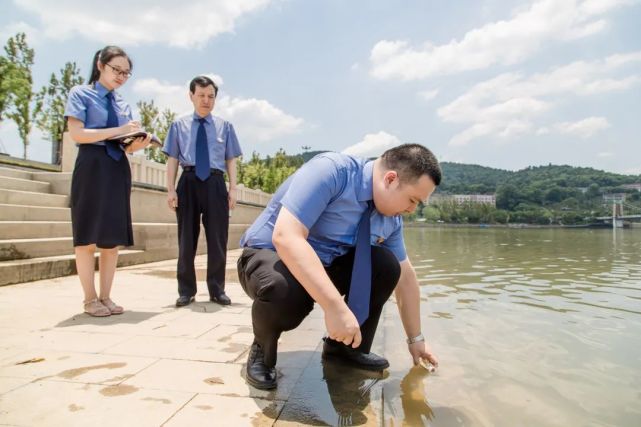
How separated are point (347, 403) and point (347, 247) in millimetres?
640

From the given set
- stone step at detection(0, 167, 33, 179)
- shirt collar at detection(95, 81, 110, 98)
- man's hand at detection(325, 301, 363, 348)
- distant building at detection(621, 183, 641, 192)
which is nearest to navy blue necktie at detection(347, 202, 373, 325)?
man's hand at detection(325, 301, 363, 348)

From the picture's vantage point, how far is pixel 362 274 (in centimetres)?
181

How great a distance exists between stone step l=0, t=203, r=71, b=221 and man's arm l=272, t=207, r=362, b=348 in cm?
468

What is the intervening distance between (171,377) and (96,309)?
4.43 ft

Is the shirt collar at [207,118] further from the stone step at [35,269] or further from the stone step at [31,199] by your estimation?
the stone step at [31,199]

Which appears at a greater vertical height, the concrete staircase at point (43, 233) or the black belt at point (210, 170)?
the black belt at point (210, 170)

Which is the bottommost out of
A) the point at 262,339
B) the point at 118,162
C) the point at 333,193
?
the point at 262,339

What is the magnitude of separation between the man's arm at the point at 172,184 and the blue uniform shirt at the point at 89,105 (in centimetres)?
63

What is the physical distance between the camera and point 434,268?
24.5 ft

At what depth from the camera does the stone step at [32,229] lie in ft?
15.0

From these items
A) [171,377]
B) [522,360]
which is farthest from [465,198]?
[171,377]

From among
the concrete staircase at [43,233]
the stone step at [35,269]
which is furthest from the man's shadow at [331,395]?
the concrete staircase at [43,233]

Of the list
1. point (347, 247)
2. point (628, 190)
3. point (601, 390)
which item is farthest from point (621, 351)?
point (628, 190)

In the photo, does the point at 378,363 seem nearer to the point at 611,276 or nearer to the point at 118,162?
the point at 118,162
